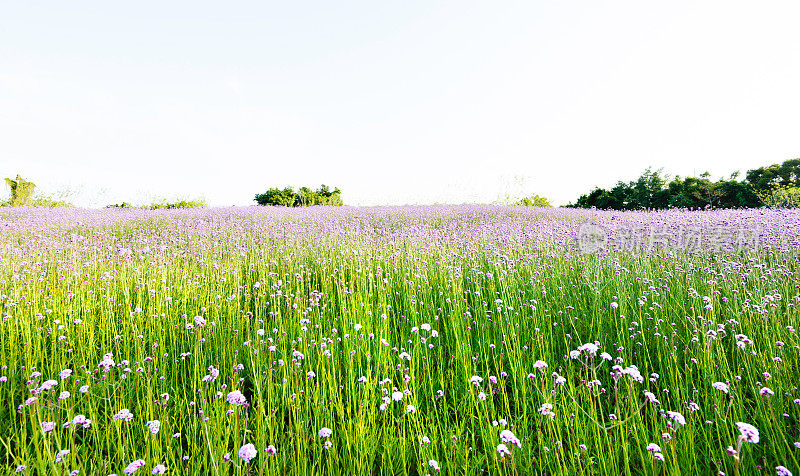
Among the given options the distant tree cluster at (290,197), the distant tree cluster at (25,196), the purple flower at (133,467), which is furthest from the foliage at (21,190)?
the purple flower at (133,467)

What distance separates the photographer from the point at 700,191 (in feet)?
75.9

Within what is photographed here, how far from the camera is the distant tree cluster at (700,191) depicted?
73.3 ft

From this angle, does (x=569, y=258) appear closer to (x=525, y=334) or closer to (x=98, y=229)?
(x=525, y=334)

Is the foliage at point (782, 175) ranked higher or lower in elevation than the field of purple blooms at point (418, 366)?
higher

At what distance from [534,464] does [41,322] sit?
167 inches

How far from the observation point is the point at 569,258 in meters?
5.38

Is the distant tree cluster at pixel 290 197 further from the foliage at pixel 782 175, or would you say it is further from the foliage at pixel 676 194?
the foliage at pixel 782 175

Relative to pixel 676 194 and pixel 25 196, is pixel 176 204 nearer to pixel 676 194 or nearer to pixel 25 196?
pixel 25 196

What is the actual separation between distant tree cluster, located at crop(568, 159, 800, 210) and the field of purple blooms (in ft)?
A: 69.6

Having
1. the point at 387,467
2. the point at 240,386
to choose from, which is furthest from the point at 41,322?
the point at 387,467

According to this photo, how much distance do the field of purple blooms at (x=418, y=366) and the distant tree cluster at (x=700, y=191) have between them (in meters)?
21.2

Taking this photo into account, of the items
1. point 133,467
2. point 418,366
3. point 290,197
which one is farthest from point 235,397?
point 290,197

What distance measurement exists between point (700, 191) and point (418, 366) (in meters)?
28.6

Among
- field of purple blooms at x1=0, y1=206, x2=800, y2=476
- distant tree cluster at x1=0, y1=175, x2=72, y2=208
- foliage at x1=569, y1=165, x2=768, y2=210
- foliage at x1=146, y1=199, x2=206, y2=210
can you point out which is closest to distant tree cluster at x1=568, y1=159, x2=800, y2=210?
foliage at x1=569, y1=165, x2=768, y2=210
